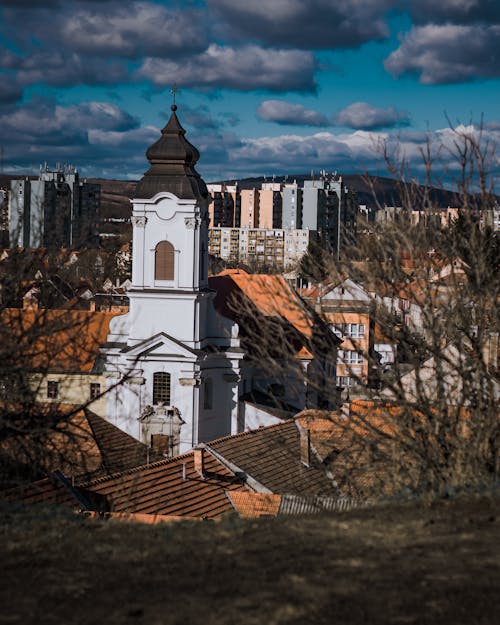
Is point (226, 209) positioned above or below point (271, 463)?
above

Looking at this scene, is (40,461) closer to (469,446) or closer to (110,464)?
(469,446)

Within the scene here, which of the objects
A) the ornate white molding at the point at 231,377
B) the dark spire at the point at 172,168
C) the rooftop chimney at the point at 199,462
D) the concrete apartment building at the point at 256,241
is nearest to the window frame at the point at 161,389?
the ornate white molding at the point at 231,377

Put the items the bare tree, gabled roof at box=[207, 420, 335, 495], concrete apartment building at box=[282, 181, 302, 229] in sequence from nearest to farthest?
1. the bare tree
2. gabled roof at box=[207, 420, 335, 495]
3. concrete apartment building at box=[282, 181, 302, 229]

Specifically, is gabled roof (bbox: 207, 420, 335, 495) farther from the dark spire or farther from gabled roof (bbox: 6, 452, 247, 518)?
the dark spire

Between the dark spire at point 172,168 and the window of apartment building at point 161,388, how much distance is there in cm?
720

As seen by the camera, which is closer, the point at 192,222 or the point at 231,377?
the point at 192,222

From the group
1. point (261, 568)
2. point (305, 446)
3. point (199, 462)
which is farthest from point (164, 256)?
point (261, 568)

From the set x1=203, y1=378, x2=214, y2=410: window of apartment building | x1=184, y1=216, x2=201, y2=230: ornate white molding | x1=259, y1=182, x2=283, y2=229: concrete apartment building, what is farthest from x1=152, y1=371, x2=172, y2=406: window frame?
x1=259, y1=182, x2=283, y2=229: concrete apartment building

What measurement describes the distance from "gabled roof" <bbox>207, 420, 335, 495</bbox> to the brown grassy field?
15597mm

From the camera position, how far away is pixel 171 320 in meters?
41.2

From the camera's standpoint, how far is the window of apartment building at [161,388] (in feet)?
134

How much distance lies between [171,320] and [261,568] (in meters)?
32.1

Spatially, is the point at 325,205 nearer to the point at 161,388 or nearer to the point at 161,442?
the point at 161,388

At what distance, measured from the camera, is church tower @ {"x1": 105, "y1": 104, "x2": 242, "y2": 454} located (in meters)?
40.4
